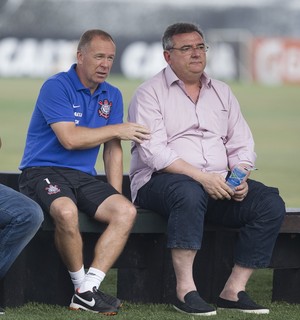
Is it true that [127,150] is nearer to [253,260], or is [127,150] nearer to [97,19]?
[253,260]

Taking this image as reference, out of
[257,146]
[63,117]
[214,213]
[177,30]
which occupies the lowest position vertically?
[257,146]

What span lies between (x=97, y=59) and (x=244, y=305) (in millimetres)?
1421

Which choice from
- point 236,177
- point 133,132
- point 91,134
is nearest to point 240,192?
point 236,177

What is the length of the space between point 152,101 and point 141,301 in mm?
1019

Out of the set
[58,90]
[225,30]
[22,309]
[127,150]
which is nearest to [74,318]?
[22,309]

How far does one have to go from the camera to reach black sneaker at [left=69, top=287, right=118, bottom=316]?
493 cm

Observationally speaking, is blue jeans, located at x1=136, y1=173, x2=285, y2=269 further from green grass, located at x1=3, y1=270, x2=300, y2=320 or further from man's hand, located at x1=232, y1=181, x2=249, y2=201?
green grass, located at x1=3, y1=270, x2=300, y2=320

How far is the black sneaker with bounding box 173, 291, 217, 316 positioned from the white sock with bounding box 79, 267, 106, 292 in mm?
417

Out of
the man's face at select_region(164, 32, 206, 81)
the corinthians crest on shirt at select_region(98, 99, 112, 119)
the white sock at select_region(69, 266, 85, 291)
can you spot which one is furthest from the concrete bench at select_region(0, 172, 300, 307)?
the man's face at select_region(164, 32, 206, 81)

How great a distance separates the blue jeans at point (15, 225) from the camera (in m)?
4.82

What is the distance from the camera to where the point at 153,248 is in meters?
5.41

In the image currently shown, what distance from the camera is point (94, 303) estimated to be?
16.2 ft

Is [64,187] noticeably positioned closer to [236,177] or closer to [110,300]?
[110,300]

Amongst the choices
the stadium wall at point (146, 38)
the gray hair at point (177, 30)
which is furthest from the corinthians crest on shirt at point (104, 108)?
the stadium wall at point (146, 38)
